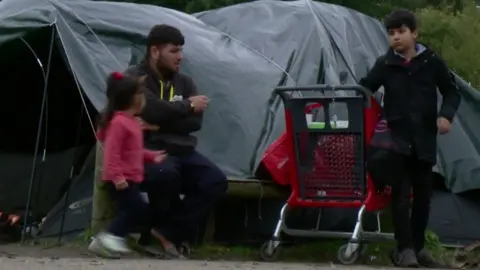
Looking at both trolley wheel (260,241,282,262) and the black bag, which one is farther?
trolley wheel (260,241,282,262)

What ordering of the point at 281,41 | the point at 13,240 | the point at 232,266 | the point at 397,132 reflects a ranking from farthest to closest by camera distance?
1. the point at 281,41
2. the point at 13,240
3. the point at 397,132
4. the point at 232,266

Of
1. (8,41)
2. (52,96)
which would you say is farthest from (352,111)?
(52,96)

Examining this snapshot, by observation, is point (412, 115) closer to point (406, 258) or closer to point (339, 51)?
point (406, 258)

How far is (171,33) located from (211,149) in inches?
46.3

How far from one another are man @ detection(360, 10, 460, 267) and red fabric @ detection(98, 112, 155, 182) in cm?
163

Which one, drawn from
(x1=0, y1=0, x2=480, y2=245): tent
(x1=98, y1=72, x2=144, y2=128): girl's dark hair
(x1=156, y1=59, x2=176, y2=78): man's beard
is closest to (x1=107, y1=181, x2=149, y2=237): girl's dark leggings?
(x1=98, y1=72, x2=144, y2=128): girl's dark hair

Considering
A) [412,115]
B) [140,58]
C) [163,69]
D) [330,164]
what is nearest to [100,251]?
[163,69]

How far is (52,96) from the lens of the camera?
33.3 feet

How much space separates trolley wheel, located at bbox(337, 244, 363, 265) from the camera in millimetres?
7574

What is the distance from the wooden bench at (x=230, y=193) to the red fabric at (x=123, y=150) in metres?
0.78

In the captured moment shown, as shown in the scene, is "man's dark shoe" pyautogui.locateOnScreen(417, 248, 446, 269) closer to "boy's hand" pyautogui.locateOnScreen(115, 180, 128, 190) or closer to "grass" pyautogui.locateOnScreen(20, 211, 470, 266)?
"grass" pyautogui.locateOnScreen(20, 211, 470, 266)

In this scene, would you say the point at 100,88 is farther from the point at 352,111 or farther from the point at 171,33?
the point at 352,111

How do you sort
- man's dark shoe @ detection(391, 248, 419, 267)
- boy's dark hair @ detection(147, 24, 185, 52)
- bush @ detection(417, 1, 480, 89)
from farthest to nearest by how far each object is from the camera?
1. bush @ detection(417, 1, 480, 89)
2. boy's dark hair @ detection(147, 24, 185, 52)
3. man's dark shoe @ detection(391, 248, 419, 267)

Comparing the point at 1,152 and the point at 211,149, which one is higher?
the point at 211,149
